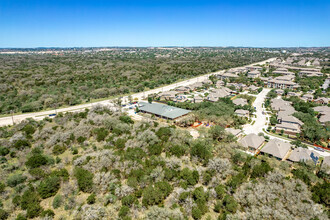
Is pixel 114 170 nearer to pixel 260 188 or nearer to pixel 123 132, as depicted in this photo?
pixel 123 132

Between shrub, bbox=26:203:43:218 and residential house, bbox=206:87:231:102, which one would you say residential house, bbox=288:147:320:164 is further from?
shrub, bbox=26:203:43:218

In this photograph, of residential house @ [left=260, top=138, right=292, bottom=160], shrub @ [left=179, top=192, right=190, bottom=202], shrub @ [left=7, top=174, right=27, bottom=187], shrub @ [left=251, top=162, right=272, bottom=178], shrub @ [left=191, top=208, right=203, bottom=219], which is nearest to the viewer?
shrub @ [left=191, top=208, right=203, bottom=219]

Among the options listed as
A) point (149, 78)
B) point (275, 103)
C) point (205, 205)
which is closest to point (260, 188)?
point (205, 205)

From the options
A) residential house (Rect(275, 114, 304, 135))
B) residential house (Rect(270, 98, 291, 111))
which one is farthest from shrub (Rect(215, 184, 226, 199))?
residential house (Rect(270, 98, 291, 111))

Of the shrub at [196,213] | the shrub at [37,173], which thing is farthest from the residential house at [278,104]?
the shrub at [37,173]

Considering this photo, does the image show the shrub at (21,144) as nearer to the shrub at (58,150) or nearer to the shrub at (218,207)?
the shrub at (58,150)

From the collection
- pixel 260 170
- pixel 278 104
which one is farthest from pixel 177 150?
pixel 278 104
